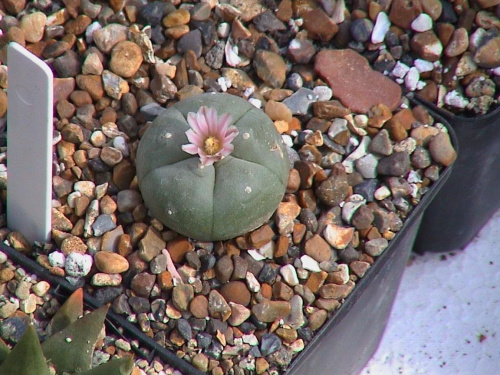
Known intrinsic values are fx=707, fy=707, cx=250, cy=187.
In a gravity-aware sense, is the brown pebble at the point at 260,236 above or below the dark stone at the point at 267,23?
below

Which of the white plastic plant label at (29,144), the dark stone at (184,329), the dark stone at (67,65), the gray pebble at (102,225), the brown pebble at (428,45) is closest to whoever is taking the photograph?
the white plastic plant label at (29,144)

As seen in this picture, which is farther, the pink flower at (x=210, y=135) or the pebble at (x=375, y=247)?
the pebble at (x=375, y=247)

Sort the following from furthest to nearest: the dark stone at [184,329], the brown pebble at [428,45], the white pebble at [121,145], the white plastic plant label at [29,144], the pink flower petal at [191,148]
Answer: the brown pebble at [428,45], the white pebble at [121,145], the dark stone at [184,329], the pink flower petal at [191,148], the white plastic plant label at [29,144]

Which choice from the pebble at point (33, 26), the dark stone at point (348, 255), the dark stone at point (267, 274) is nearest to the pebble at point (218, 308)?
the dark stone at point (267, 274)

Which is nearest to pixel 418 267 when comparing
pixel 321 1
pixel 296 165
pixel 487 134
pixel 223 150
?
pixel 487 134

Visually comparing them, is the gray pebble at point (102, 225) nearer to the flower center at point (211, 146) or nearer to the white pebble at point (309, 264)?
the flower center at point (211, 146)

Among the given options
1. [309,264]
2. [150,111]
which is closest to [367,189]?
[309,264]
